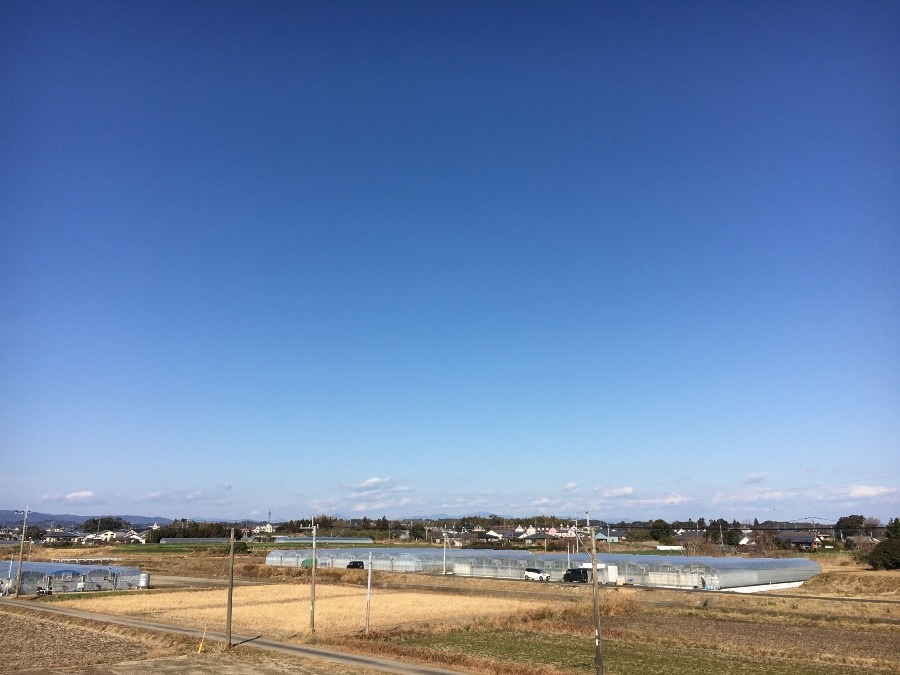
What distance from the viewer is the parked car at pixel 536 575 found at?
80125mm

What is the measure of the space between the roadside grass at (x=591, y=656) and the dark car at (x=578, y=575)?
3289 centimetres

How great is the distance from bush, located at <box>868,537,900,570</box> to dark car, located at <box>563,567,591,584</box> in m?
34.8

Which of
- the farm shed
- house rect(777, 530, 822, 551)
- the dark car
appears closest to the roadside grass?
the dark car

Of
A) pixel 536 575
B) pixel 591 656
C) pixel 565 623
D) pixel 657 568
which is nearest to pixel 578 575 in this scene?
pixel 536 575

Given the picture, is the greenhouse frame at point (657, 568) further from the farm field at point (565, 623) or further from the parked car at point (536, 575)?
the farm field at point (565, 623)

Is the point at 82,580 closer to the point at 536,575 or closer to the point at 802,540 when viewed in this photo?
the point at 536,575

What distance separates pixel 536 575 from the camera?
3169 inches

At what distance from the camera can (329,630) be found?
44.0 meters

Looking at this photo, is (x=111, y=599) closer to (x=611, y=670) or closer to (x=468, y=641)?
(x=468, y=641)

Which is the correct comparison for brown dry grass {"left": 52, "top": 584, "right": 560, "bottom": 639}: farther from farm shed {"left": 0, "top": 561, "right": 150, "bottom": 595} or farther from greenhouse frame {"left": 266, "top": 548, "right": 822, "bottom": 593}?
greenhouse frame {"left": 266, "top": 548, "right": 822, "bottom": 593}

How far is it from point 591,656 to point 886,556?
199ft

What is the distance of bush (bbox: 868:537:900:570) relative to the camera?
7744 cm

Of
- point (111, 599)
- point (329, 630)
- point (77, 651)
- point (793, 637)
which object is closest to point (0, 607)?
point (111, 599)

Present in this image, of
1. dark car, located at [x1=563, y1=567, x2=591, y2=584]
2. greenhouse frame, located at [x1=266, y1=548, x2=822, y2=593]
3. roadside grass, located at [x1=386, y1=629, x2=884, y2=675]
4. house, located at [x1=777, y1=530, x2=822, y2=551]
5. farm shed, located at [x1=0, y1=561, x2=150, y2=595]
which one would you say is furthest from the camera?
house, located at [x1=777, y1=530, x2=822, y2=551]
